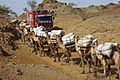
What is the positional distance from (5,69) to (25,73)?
1.01 meters

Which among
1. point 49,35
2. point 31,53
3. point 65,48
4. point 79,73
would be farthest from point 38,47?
point 79,73

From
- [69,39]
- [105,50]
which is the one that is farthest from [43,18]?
[105,50]

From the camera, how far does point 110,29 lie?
106 feet

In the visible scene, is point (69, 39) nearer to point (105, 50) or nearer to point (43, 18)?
point (105, 50)

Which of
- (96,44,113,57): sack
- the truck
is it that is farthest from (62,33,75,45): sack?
the truck

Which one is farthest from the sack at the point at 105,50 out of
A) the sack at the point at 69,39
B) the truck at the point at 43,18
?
the truck at the point at 43,18

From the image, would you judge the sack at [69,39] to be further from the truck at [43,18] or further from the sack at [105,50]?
the truck at [43,18]

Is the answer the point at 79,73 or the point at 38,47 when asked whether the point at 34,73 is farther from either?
the point at 38,47

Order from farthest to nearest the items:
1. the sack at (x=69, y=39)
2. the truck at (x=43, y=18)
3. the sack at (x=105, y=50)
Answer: the truck at (x=43, y=18) → the sack at (x=69, y=39) → the sack at (x=105, y=50)

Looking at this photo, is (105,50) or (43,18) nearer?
(105,50)

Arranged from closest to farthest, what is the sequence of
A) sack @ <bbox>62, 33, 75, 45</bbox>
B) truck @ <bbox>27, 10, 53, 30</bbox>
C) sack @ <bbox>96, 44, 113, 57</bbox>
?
sack @ <bbox>96, 44, 113, 57</bbox> < sack @ <bbox>62, 33, 75, 45</bbox> < truck @ <bbox>27, 10, 53, 30</bbox>

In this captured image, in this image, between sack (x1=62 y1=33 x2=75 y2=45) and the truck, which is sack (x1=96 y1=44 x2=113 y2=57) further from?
the truck

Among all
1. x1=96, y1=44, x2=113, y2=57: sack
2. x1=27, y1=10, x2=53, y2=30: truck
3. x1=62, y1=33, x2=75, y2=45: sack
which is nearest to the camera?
x1=96, y1=44, x2=113, y2=57: sack

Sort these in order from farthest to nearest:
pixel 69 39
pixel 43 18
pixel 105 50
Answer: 1. pixel 43 18
2. pixel 69 39
3. pixel 105 50
